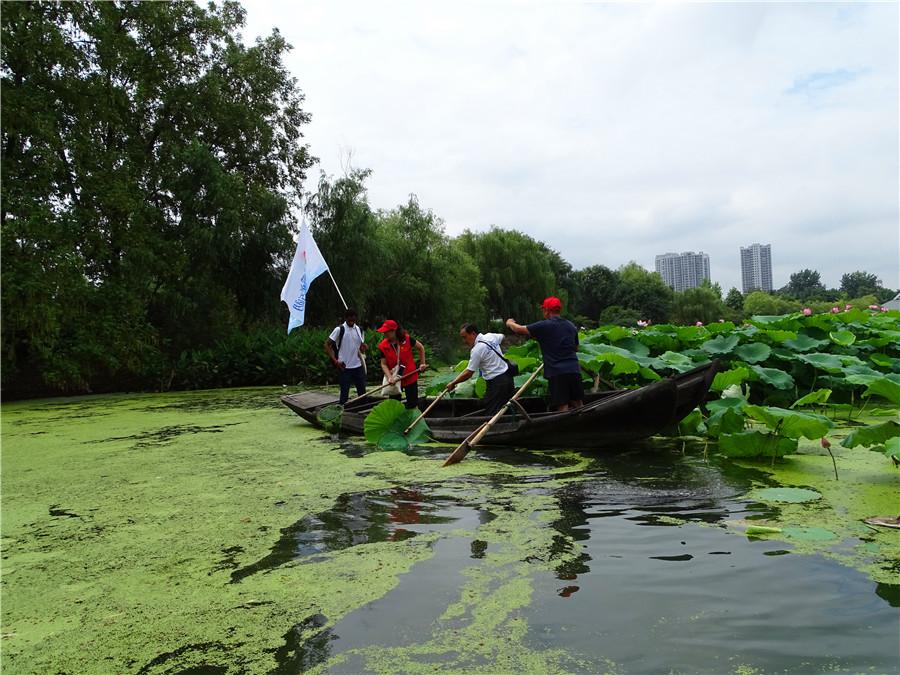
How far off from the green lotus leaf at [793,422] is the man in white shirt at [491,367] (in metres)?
2.12

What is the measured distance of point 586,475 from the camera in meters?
4.70

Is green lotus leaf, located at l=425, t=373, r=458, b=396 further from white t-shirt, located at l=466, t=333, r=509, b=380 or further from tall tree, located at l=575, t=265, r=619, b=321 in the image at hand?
tall tree, located at l=575, t=265, r=619, b=321

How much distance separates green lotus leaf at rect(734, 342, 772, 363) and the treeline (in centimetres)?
945

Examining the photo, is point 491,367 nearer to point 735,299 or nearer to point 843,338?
point 843,338

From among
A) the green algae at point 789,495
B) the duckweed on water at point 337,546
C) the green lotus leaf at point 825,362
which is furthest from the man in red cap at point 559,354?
the green lotus leaf at point 825,362

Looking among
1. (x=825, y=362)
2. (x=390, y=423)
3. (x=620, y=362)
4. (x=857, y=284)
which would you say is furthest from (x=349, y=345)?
(x=857, y=284)

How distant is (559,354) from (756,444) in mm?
1620

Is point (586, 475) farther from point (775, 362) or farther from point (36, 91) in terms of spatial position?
point (36, 91)

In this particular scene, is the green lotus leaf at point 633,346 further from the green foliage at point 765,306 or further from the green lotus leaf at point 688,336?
the green foliage at point 765,306

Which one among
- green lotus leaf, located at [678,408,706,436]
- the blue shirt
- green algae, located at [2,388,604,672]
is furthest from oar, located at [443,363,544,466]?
green lotus leaf, located at [678,408,706,436]

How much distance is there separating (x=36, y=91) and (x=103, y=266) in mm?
3370

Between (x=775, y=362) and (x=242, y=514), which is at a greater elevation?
(x=775, y=362)

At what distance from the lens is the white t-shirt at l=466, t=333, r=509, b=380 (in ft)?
19.9

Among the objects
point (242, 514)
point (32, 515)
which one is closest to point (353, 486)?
point (242, 514)
